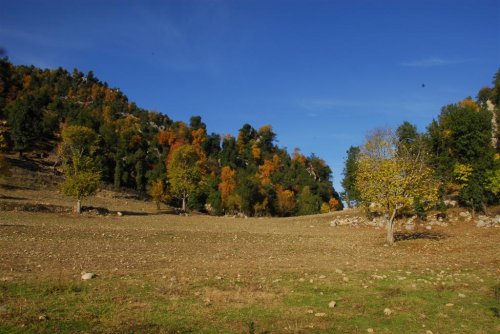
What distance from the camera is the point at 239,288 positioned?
631 inches

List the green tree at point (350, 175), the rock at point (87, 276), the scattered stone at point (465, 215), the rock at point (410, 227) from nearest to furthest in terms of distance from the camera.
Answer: the rock at point (87, 276), the rock at point (410, 227), the scattered stone at point (465, 215), the green tree at point (350, 175)

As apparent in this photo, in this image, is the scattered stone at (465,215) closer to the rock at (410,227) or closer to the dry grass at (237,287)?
the rock at (410,227)

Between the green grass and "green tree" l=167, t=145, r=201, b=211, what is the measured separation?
7087 centimetres

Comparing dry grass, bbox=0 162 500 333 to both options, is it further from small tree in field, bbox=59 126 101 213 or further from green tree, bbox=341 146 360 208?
green tree, bbox=341 146 360 208

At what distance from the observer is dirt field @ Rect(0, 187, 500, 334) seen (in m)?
11.5

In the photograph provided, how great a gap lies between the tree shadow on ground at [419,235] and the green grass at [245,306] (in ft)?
68.5

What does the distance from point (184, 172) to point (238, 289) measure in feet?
240

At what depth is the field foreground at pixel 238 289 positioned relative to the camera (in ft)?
37.8

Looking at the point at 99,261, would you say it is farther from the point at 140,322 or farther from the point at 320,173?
the point at 320,173

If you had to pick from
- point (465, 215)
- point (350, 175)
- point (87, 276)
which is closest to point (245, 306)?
point (87, 276)

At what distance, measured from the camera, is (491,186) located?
155 feet

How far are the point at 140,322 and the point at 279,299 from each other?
5.26 metres

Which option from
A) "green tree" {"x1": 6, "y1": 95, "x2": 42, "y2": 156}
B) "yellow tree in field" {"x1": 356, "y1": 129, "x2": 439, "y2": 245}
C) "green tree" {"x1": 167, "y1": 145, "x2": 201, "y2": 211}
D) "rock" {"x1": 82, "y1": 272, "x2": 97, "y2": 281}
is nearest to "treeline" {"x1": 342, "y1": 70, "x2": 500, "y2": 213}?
"yellow tree in field" {"x1": 356, "y1": 129, "x2": 439, "y2": 245}

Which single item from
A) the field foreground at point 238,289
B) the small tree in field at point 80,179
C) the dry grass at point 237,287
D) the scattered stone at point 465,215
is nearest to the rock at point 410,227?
the scattered stone at point 465,215
